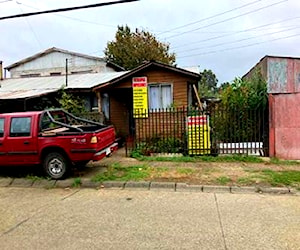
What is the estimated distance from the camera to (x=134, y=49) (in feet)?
127

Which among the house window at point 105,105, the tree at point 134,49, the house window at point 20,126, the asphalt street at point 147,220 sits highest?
the tree at point 134,49

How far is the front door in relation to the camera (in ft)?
28.4

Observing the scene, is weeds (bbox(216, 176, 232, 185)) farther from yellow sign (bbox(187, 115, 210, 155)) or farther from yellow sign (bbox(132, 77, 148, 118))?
yellow sign (bbox(132, 77, 148, 118))

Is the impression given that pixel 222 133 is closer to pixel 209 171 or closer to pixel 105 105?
pixel 209 171

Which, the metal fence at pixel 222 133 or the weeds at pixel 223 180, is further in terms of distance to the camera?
the metal fence at pixel 222 133

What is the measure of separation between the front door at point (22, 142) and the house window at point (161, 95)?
6.47 meters

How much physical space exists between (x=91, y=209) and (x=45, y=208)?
0.93 meters

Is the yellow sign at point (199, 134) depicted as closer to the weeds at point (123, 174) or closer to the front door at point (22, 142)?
the weeds at point (123, 174)

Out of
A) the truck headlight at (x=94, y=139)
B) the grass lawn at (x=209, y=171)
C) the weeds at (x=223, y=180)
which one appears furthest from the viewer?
the truck headlight at (x=94, y=139)

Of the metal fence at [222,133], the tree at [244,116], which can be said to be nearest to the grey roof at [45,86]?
the metal fence at [222,133]

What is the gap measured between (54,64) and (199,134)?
2563 cm

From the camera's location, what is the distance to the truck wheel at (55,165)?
860cm

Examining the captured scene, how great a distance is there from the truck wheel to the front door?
0.34 metres

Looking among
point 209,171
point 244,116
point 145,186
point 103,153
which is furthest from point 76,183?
point 244,116
